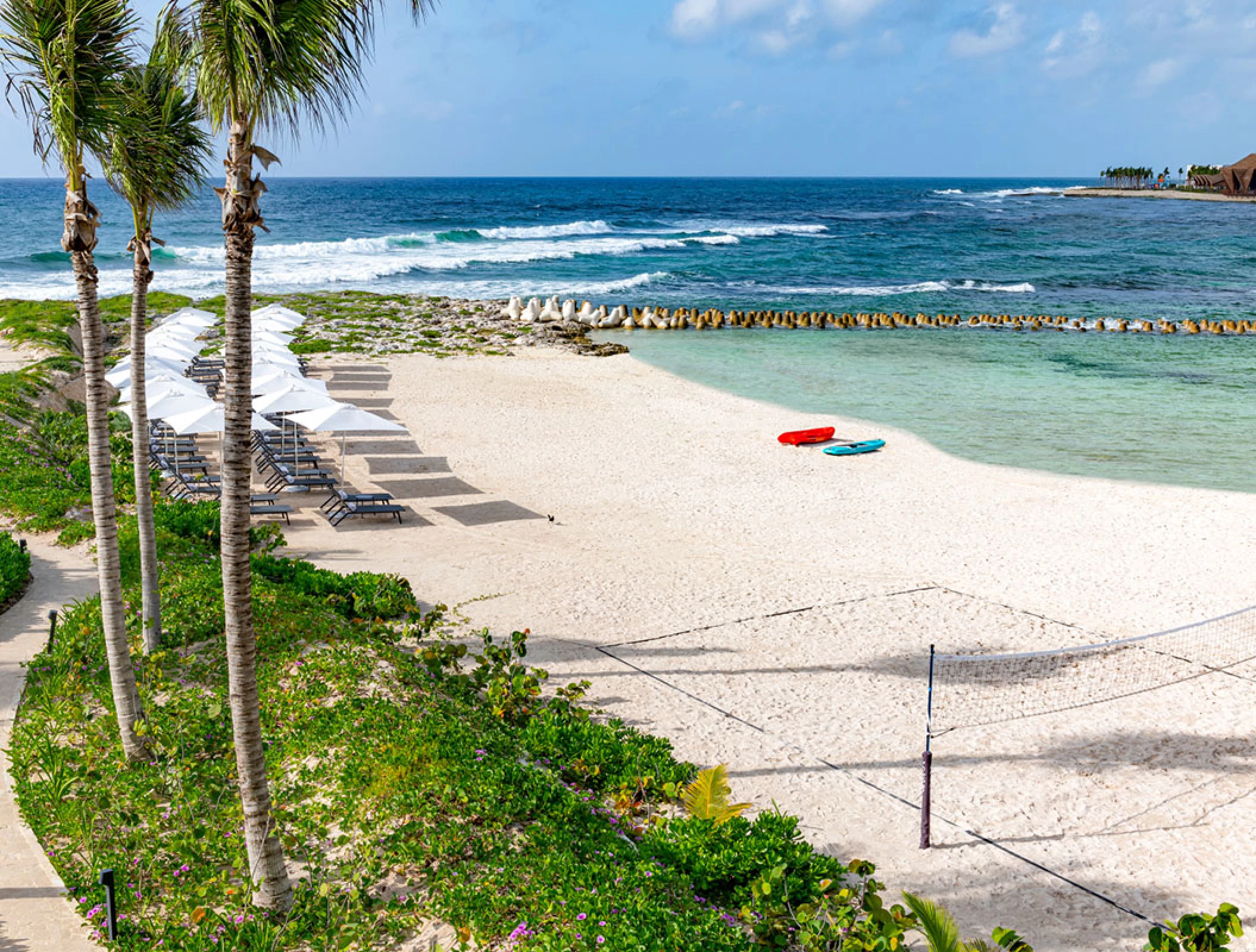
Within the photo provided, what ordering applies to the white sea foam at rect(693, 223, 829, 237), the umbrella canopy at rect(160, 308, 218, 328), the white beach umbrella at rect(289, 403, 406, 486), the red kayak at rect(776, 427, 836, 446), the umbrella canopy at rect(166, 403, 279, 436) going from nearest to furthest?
the umbrella canopy at rect(166, 403, 279, 436), the white beach umbrella at rect(289, 403, 406, 486), the red kayak at rect(776, 427, 836, 446), the umbrella canopy at rect(160, 308, 218, 328), the white sea foam at rect(693, 223, 829, 237)

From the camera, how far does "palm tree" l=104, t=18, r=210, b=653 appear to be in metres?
9.60

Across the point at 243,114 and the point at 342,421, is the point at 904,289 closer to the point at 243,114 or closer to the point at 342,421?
the point at 342,421

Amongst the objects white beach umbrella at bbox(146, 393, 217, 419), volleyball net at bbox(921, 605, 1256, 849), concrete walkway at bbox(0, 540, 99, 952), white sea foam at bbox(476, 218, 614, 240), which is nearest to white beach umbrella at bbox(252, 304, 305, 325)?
white beach umbrella at bbox(146, 393, 217, 419)

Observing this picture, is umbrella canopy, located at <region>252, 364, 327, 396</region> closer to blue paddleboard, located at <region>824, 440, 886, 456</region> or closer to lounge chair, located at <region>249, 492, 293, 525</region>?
lounge chair, located at <region>249, 492, 293, 525</region>

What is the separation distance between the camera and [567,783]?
32.7 ft

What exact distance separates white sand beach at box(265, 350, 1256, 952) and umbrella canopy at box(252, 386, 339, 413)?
1.99 metres

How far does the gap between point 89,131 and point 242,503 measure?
423 centimetres

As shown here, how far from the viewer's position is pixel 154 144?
991cm

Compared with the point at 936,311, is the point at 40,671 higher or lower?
lower

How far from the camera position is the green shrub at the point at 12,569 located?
13.4 metres

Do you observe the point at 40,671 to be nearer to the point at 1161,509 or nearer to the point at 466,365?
the point at 1161,509

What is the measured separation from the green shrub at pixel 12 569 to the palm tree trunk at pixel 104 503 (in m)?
4.98

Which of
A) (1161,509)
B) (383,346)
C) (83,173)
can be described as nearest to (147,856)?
(83,173)

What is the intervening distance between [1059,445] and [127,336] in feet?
99.8
